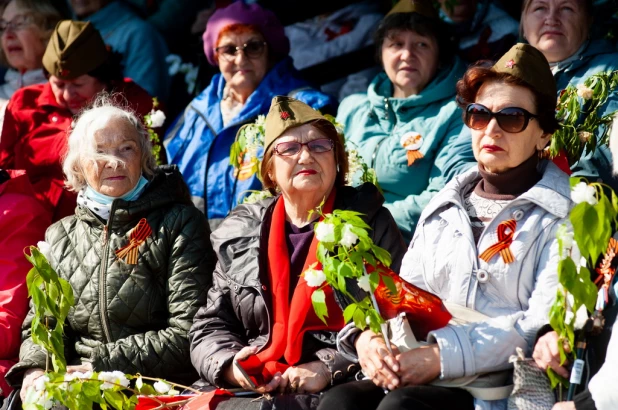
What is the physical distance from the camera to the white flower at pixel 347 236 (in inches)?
142

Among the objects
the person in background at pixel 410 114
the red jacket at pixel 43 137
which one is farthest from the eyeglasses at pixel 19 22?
the person in background at pixel 410 114

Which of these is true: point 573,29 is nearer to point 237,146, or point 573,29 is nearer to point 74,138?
point 237,146

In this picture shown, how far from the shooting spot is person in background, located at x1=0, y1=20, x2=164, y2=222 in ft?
20.0

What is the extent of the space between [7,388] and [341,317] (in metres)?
1.69

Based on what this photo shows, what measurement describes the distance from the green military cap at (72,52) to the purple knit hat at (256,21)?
2.37ft

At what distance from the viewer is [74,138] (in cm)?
504

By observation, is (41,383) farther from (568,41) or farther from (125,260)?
(568,41)

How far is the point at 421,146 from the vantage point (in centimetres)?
539

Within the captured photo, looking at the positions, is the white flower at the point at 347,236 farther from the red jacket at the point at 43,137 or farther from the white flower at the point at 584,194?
the red jacket at the point at 43,137

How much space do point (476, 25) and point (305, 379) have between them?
3.04 m

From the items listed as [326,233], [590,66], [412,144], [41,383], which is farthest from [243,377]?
[590,66]

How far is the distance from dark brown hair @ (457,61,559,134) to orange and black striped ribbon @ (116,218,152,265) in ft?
5.23

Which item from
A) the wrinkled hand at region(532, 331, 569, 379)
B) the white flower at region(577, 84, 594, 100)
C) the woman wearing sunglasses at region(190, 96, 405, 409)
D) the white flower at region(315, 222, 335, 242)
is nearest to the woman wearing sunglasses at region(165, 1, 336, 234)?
the woman wearing sunglasses at region(190, 96, 405, 409)

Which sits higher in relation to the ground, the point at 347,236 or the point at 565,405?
the point at 347,236
